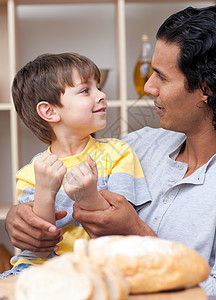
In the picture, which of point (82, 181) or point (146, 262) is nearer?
point (146, 262)

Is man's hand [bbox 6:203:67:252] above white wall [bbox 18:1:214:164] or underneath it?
underneath

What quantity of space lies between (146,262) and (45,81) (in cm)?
84

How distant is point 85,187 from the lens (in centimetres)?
110

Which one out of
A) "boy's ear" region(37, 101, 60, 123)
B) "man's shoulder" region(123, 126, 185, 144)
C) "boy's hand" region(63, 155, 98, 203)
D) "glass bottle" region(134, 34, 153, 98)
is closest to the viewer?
"boy's hand" region(63, 155, 98, 203)

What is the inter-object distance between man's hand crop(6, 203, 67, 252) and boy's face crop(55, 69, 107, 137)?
284 millimetres

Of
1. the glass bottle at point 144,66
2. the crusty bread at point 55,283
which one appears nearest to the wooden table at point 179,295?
the crusty bread at point 55,283

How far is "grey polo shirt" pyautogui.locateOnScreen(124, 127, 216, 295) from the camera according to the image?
132 cm

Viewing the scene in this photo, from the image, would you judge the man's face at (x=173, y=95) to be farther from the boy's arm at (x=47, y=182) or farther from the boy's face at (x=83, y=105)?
the boy's arm at (x=47, y=182)

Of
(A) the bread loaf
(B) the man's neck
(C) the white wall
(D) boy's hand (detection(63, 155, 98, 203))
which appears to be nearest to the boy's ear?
(D) boy's hand (detection(63, 155, 98, 203))

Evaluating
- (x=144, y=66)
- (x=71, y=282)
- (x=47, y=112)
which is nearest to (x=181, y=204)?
(x=47, y=112)

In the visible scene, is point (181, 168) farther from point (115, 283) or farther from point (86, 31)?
point (86, 31)

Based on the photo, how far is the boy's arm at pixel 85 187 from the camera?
3.54ft

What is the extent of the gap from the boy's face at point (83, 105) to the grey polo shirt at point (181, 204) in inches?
10.4

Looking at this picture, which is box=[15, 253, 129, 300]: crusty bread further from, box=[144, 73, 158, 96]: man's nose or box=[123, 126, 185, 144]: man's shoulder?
box=[123, 126, 185, 144]: man's shoulder
